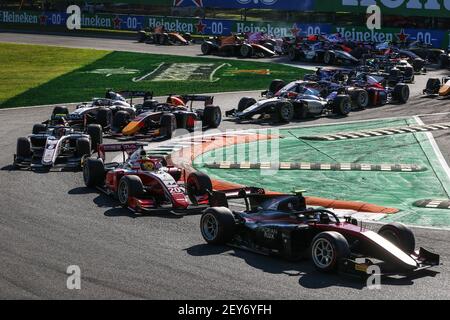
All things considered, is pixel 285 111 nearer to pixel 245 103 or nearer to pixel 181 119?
pixel 245 103

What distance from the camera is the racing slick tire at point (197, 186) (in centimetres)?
2011

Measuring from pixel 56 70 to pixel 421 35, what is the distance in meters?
25.0

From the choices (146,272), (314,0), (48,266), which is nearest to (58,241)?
(48,266)

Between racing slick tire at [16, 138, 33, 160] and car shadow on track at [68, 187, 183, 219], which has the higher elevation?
racing slick tire at [16, 138, 33, 160]

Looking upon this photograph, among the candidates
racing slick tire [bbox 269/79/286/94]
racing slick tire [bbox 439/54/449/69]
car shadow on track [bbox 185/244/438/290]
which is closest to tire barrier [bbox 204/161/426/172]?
car shadow on track [bbox 185/244/438/290]

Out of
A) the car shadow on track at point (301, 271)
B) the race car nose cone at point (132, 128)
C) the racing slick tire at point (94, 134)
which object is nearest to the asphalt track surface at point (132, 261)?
the car shadow on track at point (301, 271)

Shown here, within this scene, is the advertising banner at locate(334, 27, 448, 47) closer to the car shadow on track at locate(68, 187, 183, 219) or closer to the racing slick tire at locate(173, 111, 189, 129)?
the racing slick tire at locate(173, 111, 189, 129)

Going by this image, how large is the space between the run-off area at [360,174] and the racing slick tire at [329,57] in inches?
820

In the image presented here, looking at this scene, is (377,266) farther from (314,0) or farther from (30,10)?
(30,10)

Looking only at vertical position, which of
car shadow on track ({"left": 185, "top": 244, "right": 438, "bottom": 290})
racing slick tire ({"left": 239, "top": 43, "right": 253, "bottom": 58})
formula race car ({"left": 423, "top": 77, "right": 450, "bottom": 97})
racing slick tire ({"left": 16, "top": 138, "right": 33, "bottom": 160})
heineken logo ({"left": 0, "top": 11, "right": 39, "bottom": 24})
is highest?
heineken logo ({"left": 0, "top": 11, "right": 39, "bottom": 24})

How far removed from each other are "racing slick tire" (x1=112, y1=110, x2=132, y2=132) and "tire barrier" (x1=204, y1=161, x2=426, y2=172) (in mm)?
6466

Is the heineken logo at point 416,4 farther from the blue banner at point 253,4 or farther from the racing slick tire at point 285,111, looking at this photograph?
the racing slick tire at point 285,111

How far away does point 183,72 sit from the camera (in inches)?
1970

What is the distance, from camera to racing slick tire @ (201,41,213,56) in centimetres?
5734
